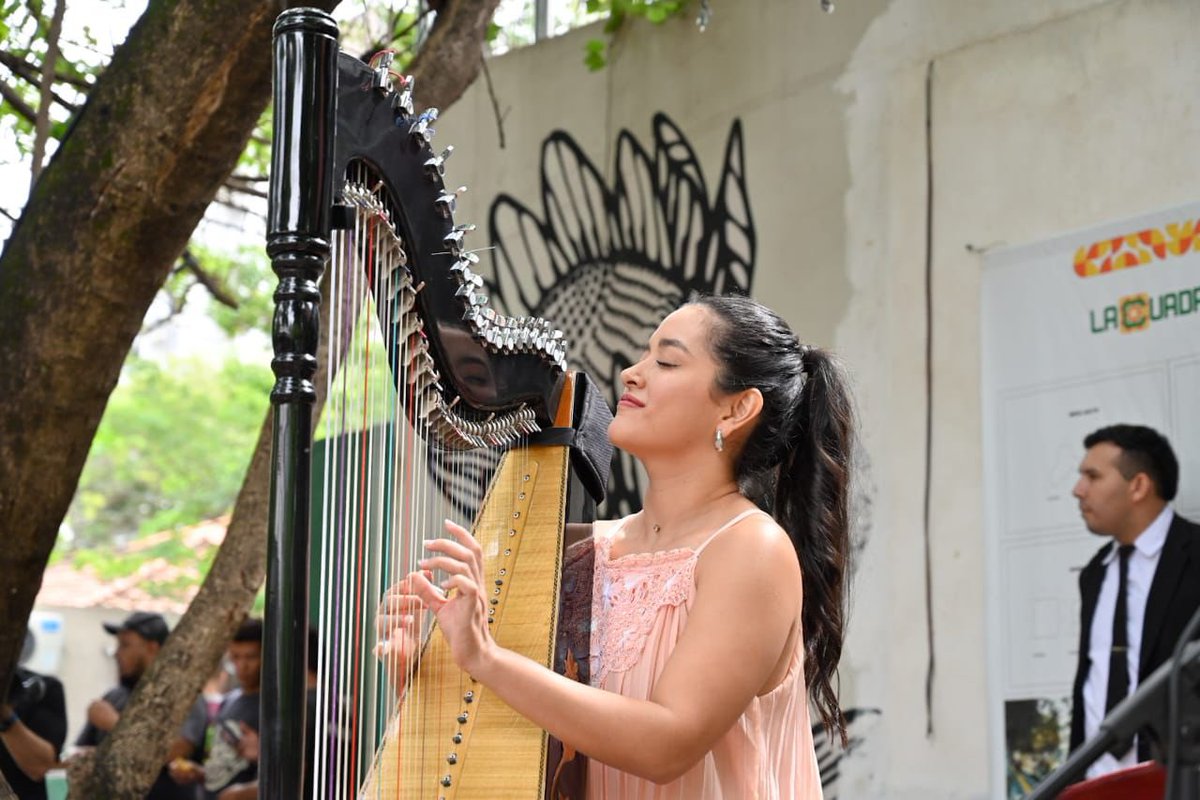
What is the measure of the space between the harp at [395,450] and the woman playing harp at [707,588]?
0.08 metres

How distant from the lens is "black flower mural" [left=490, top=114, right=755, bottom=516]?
4.98 metres

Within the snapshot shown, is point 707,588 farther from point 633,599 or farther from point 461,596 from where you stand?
point 461,596

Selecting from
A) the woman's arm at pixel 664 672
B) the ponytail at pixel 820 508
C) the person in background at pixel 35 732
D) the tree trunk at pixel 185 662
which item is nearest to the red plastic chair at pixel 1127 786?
the woman's arm at pixel 664 672

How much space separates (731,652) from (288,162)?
0.88 metres

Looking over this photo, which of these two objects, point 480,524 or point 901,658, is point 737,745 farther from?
point 901,658

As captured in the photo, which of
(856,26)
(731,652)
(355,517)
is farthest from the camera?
(856,26)

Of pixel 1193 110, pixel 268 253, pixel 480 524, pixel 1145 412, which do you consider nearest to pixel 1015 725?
pixel 1145 412

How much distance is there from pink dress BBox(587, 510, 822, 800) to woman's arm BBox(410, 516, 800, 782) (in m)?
0.11

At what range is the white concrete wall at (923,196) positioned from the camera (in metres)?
4.00

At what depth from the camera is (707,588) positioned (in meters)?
2.06

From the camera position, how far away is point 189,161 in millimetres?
2500

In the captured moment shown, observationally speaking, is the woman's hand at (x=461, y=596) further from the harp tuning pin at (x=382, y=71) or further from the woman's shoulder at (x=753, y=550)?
the harp tuning pin at (x=382, y=71)

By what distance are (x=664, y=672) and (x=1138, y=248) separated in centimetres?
236

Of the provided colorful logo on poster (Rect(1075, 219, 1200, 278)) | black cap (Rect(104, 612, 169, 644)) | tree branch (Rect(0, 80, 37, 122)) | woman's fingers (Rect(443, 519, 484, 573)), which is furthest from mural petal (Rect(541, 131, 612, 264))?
woman's fingers (Rect(443, 519, 484, 573))
